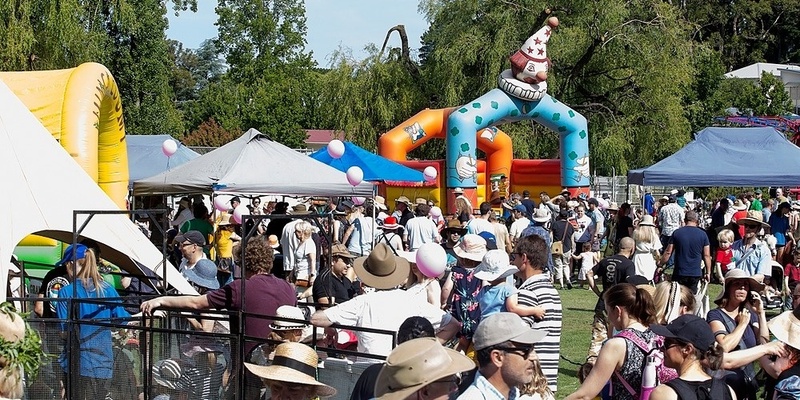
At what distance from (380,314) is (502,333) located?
2.36 metres

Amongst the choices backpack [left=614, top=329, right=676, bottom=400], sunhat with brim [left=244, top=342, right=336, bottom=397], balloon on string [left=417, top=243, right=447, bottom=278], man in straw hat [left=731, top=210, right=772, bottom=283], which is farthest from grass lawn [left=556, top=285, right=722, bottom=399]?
sunhat with brim [left=244, top=342, right=336, bottom=397]

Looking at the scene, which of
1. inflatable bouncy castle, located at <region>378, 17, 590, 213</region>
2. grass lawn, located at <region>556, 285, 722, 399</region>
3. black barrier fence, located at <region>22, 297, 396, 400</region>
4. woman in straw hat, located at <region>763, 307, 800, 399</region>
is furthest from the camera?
inflatable bouncy castle, located at <region>378, 17, 590, 213</region>

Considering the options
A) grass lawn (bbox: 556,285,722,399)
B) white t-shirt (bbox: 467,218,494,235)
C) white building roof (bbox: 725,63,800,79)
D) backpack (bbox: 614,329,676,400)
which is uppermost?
white building roof (bbox: 725,63,800,79)

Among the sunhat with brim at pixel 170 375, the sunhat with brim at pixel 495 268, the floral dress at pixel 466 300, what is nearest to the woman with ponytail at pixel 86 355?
the sunhat with brim at pixel 170 375

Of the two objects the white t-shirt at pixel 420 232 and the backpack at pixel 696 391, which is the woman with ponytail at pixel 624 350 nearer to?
the backpack at pixel 696 391

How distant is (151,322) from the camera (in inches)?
290

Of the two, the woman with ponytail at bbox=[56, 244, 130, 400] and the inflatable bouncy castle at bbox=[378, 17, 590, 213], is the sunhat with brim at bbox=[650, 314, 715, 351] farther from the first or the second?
the inflatable bouncy castle at bbox=[378, 17, 590, 213]

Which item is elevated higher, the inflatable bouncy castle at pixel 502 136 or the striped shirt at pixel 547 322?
the inflatable bouncy castle at pixel 502 136

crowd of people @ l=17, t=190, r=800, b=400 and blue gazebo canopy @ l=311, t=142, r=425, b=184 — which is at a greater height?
blue gazebo canopy @ l=311, t=142, r=425, b=184

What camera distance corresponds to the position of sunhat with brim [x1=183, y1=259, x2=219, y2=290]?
10500mm

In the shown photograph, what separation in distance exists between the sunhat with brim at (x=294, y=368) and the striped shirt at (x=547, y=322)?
7.14ft

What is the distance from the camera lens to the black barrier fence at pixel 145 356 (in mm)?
6805

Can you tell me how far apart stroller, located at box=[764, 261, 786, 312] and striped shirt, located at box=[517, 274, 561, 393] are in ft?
23.2

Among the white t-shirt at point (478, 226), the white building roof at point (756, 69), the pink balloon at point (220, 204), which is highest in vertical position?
the white building roof at point (756, 69)
